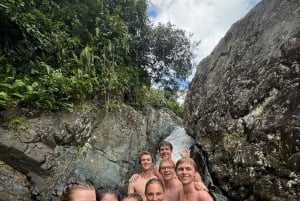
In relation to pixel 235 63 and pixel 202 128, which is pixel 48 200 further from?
pixel 235 63

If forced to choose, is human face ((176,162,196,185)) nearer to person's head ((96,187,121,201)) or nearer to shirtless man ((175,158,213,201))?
shirtless man ((175,158,213,201))

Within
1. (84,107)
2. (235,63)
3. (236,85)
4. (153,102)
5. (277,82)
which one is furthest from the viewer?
(153,102)

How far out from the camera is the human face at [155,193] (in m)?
3.42

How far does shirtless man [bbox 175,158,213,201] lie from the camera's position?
13.5 ft

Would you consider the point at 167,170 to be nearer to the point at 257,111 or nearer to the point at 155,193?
the point at 155,193

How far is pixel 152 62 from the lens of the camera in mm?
15242

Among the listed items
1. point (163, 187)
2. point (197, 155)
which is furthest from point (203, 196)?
point (197, 155)

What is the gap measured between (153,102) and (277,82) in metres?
6.51

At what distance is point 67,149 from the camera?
28.2 ft

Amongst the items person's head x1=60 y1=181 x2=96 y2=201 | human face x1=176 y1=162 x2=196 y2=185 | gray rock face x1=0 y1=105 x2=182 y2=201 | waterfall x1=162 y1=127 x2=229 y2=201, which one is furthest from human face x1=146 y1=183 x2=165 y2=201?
gray rock face x1=0 y1=105 x2=182 y2=201

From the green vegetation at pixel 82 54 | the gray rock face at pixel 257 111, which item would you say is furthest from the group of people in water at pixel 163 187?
the green vegetation at pixel 82 54

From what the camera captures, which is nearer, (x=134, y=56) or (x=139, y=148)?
(x=139, y=148)

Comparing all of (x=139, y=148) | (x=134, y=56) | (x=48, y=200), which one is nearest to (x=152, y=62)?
(x=134, y=56)

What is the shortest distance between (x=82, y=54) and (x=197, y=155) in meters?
4.92
